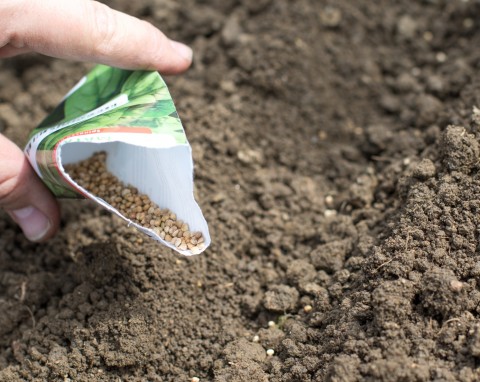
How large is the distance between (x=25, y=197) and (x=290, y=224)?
3.14 feet

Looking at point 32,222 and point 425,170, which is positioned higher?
point 425,170

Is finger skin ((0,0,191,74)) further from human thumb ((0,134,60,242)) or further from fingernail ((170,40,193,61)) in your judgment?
human thumb ((0,134,60,242))

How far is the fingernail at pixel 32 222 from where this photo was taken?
2.12 m

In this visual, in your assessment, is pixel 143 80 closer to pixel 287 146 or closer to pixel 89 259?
pixel 89 259

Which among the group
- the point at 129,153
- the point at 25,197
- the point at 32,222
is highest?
the point at 129,153

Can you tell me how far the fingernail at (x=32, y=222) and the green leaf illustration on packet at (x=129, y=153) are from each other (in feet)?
0.37

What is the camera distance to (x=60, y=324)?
80.0 inches

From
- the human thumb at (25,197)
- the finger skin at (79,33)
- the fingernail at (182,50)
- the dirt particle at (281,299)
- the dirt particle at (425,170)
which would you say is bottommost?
the dirt particle at (281,299)

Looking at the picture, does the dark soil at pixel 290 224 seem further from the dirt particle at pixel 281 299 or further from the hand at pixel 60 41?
the hand at pixel 60 41

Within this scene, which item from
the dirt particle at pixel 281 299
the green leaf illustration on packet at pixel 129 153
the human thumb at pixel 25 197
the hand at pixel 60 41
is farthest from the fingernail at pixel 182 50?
the dirt particle at pixel 281 299

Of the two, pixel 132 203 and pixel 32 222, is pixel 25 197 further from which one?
pixel 132 203

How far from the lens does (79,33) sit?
197cm

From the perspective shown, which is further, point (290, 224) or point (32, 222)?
point (290, 224)

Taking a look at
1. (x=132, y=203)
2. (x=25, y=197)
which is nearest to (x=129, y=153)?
(x=132, y=203)
